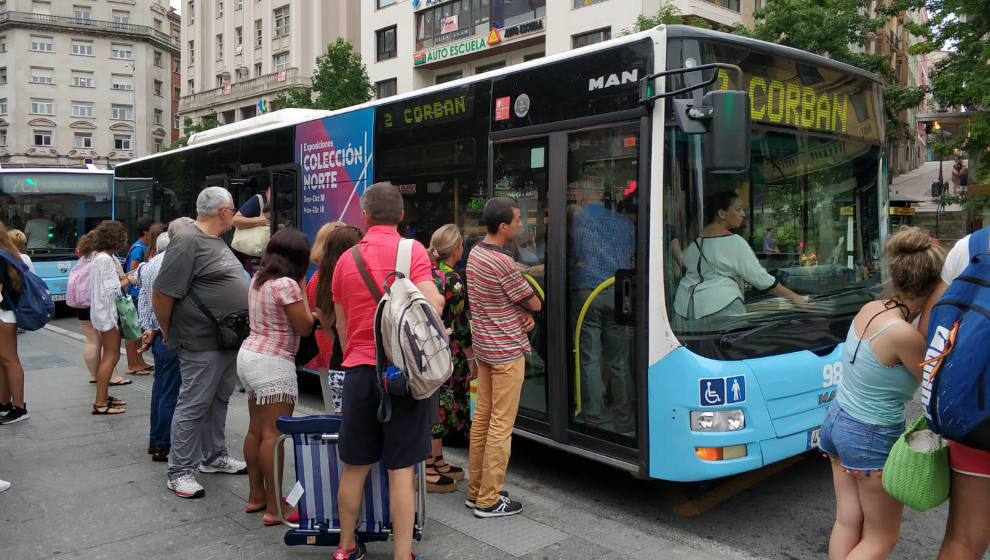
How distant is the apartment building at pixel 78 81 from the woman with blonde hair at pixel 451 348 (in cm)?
7516

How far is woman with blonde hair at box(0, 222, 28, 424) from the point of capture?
243 inches

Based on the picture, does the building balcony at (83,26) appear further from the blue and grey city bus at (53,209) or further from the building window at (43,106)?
the blue and grey city bus at (53,209)

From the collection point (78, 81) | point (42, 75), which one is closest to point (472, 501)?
point (78, 81)

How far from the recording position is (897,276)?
298 centimetres

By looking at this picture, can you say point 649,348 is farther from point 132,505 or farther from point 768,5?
point 768,5

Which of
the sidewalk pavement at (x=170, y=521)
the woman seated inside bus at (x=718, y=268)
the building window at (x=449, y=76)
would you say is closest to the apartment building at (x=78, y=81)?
the building window at (x=449, y=76)

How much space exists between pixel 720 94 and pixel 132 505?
4237mm

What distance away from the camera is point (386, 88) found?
3866 cm

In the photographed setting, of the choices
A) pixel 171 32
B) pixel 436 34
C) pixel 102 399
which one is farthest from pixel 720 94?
pixel 171 32

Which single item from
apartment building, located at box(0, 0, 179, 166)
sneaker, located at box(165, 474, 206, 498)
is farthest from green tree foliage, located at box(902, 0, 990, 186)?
apartment building, located at box(0, 0, 179, 166)

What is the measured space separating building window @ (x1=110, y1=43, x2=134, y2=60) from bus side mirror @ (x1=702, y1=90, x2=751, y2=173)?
3262 inches

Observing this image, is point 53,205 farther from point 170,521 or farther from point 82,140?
point 82,140

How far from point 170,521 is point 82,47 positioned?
81.6 metres

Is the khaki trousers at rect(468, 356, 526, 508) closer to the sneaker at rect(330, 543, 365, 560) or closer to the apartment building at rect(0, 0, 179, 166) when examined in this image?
the sneaker at rect(330, 543, 365, 560)
